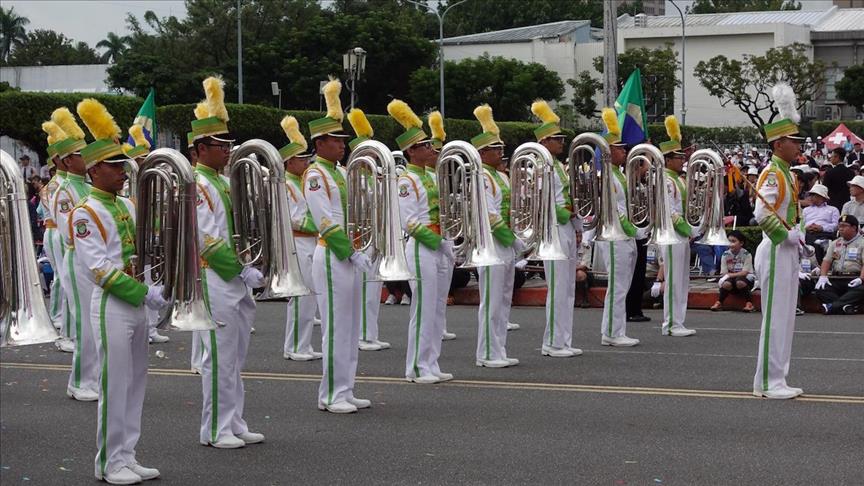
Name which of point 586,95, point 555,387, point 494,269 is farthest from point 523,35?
point 555,387

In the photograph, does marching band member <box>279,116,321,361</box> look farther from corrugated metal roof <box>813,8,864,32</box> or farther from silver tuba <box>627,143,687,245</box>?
corrugated metal roof <box>813,8,864,32</box>

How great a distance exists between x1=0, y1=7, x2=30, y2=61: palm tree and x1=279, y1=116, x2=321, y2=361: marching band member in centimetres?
9549

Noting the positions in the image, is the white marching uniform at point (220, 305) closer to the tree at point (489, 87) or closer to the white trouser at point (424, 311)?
the white trouser at point (424, 311)

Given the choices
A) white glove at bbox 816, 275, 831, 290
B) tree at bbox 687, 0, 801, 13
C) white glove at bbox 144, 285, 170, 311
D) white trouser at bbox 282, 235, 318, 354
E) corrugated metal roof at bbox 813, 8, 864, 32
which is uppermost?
tree at bbox 687, 0, 801, 13

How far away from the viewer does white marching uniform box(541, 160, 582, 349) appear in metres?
11.9

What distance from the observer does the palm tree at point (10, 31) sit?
332 ft

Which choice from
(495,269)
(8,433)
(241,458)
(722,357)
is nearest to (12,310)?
(241,458)

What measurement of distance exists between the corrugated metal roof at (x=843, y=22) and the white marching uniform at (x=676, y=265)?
71.8 metres

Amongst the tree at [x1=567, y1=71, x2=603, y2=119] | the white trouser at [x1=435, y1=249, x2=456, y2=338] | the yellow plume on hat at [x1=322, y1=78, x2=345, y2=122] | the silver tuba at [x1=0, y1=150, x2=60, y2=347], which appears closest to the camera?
the silver tuba at [x1=0, y1=150, x2=60, y2=347]

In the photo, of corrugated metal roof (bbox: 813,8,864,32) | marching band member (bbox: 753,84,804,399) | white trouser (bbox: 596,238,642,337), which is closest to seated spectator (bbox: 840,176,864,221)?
white trouser (bbox: 596,238,642,337)

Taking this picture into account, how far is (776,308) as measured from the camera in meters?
9.44

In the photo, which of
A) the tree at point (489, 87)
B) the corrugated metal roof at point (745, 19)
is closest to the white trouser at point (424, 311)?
the tree at point (489, 87)

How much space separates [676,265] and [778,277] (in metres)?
4.10

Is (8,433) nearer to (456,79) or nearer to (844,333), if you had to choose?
(844,333)
